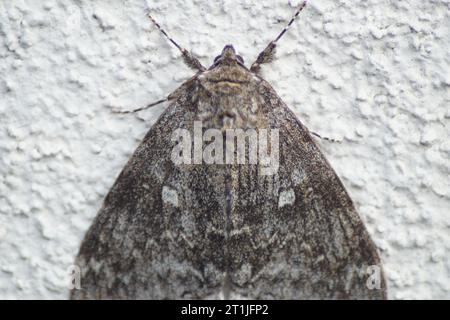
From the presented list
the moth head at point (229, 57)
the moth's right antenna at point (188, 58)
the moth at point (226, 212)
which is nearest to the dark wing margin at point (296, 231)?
the moth at point (226, 212)

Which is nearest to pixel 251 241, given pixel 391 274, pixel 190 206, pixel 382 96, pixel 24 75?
pixel 190 206

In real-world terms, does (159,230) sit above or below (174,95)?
below

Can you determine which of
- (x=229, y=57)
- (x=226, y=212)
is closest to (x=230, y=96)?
(x=229, y=57)

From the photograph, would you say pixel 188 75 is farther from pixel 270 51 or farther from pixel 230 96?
pixel 270 51

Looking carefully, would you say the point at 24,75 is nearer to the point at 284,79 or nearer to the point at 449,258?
the point at 284,79

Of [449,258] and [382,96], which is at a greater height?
[382,96]

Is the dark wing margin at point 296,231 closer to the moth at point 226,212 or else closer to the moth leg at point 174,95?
the moth at point 226,212

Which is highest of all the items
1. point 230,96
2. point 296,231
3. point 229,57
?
point 229,57
